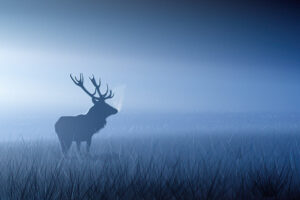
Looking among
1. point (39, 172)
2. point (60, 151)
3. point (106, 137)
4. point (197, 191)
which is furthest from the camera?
point (106, 137)

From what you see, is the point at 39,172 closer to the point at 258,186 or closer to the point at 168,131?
the point at 258,186

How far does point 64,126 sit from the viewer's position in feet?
18.4

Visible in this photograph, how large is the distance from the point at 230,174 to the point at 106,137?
454cm

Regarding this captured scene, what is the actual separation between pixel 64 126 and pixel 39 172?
7.60 feet

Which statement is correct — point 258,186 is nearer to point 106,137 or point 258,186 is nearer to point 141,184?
point 141,184

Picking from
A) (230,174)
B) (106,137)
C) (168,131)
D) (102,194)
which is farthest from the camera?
(168,131)

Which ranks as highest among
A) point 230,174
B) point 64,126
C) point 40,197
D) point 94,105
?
point 94,105

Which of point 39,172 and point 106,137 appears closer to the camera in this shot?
point 39,172

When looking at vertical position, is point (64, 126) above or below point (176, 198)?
above

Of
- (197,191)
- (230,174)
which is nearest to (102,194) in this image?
(197,191)

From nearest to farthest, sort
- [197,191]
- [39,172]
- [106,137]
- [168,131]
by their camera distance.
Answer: [197,191] → [39,172] → [106,137] → [168,131]

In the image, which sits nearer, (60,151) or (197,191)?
(197,191)

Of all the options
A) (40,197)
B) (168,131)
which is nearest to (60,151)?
(40,197)

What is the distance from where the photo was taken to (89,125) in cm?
552
